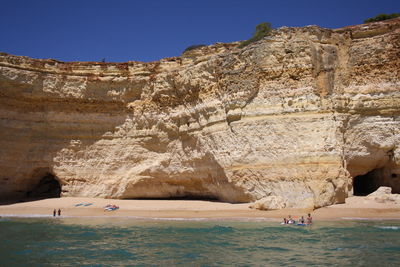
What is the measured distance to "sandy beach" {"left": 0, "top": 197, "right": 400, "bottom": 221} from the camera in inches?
512

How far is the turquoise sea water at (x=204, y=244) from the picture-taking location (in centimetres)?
785

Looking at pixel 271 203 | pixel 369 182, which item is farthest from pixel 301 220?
pixel 369 182

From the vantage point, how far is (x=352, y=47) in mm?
16141

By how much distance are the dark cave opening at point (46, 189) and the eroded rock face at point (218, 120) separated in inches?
41.0

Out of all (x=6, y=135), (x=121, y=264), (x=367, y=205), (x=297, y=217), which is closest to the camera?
(x=121, y=264)

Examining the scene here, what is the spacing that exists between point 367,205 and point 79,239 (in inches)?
444

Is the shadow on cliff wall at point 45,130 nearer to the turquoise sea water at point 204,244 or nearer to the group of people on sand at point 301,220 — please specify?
the turquoise sea water at point 204,244

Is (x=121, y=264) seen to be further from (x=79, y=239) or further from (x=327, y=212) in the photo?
(x=327, y=212)

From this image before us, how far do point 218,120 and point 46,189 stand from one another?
13755mm

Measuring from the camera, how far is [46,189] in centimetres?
2306

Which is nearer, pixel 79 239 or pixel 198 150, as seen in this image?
pixel 79 239

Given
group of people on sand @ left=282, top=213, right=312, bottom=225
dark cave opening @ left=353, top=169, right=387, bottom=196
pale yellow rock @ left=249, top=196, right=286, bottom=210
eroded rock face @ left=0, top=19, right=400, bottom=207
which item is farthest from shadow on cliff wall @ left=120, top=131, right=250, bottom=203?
dark cave opening @ left=353, top=169, right=387, bottom=196

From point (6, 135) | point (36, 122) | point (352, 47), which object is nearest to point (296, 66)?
point (352, 47)

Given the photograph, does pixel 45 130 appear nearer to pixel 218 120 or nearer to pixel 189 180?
pixel 189 180
